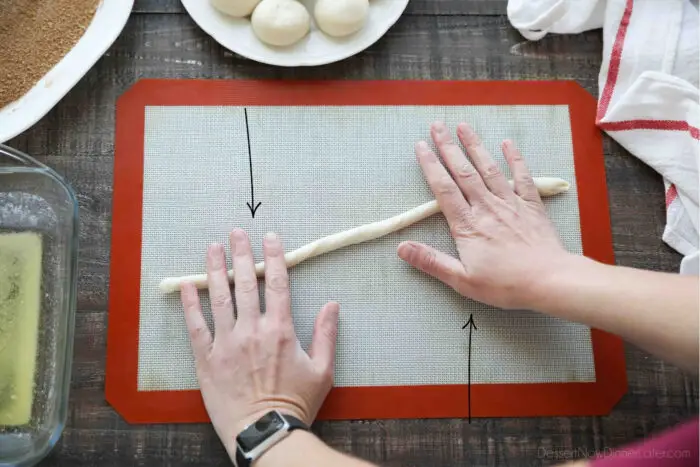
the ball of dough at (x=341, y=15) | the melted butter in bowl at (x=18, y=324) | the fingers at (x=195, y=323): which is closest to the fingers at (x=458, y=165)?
the ball of dough at (x=341, y=15)

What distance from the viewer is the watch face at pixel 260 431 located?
804 mm

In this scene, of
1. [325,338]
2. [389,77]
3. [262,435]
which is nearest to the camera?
[262,435]

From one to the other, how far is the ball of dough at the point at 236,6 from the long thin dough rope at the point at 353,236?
16.5 inches

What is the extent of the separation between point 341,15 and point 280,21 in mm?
103

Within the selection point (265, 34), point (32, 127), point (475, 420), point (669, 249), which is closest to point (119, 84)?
point (32, 127)

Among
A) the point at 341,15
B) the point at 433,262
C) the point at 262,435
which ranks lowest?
the point at 262,435

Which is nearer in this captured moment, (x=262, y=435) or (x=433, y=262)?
(x=262, y=435)

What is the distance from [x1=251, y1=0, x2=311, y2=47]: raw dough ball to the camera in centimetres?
95

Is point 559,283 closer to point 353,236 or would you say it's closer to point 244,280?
point 353,236

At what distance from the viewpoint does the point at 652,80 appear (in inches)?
38.9

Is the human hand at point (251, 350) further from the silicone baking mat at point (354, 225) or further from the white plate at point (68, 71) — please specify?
the white plate at point (68, 71)

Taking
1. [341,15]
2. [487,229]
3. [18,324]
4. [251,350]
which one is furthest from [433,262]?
[18,324]

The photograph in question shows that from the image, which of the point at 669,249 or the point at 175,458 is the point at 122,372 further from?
the point at 669,249

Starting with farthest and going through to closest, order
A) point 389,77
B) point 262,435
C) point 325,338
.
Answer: point 389,77 → point 325,338 → point 262,435
